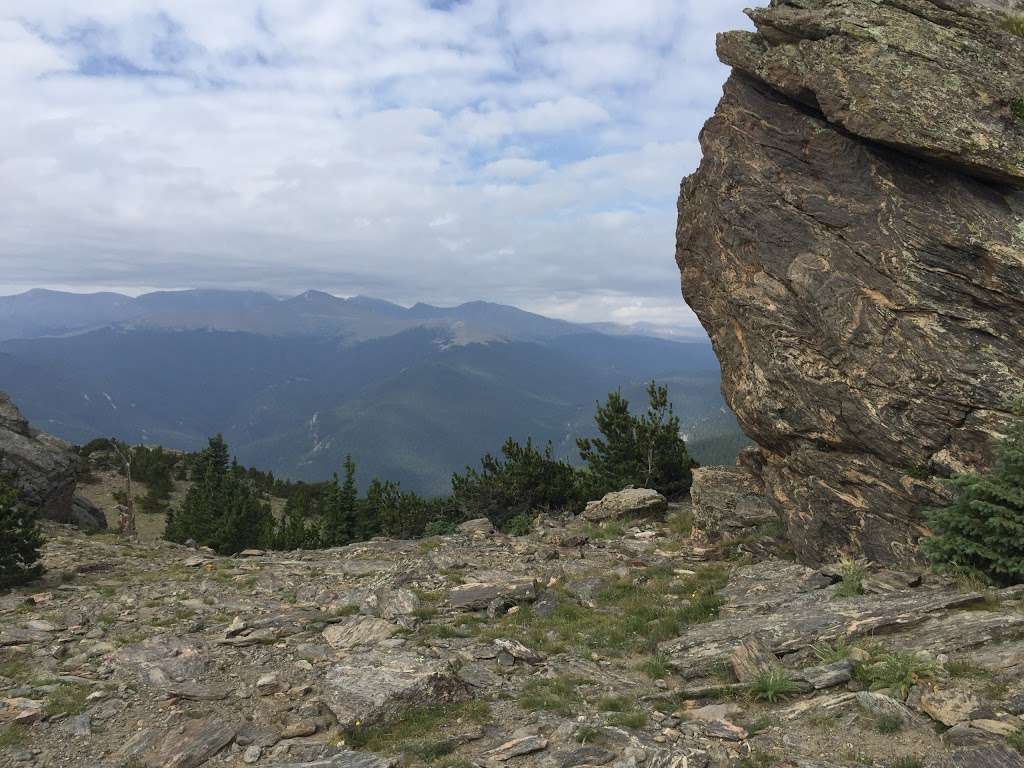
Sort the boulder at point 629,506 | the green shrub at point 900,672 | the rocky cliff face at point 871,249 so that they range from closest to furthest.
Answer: the green shrub at point 900,672 → the rocky cliff face at point 871,249 → the boulder at point 629,506

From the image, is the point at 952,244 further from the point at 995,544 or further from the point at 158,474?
the point at 158,474

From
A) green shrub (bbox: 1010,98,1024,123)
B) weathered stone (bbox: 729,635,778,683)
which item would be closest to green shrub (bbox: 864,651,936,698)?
weathered stone (bbox: 729,635,778,683)

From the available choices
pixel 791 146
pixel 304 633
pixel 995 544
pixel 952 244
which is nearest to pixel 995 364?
pixel 952 244

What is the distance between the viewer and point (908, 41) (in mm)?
17797

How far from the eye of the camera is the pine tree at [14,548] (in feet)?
68.1

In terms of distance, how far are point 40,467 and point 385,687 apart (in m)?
36.8

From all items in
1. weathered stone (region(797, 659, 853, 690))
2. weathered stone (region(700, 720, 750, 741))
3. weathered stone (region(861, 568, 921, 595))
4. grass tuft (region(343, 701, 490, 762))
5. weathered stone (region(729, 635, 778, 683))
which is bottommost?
grass tuft (region(343, 701, 490, 762))

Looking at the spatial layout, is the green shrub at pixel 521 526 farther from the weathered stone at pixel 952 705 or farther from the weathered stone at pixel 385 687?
the weathered stone at pixel 952 705

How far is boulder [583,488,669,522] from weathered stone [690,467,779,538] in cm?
463

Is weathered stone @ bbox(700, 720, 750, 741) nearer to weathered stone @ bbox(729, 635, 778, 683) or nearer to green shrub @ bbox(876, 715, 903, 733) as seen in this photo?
weathered stone @ bbox(729, 635, 778, 683)

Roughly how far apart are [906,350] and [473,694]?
48.9ft

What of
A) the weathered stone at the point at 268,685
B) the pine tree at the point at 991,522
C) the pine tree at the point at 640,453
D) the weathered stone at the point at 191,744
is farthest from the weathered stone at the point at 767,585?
the pine tree at the point at 640,453

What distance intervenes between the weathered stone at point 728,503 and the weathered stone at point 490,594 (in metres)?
9.05

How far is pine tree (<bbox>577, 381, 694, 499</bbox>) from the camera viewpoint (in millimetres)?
36219
